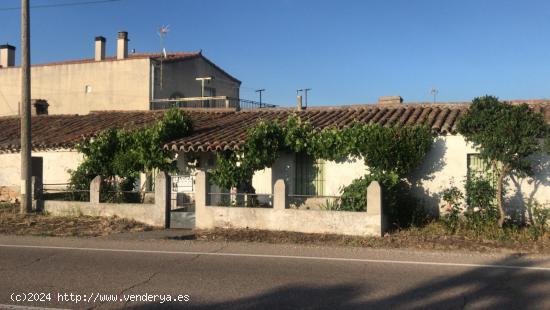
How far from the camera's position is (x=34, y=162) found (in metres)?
16.9

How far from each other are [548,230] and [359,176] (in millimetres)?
4784

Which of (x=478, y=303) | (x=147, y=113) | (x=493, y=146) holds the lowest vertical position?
(x=478, y=303)

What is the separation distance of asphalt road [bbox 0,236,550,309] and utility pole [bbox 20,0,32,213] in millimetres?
4469

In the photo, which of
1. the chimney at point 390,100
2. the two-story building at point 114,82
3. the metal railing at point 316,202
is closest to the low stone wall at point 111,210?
the metal railing at point 316,202

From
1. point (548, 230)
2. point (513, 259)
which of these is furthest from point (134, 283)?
point (548, 230)

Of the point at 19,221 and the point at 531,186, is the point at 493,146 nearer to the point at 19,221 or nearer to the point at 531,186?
the point at 531,186

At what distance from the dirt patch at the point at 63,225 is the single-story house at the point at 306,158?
278 cm

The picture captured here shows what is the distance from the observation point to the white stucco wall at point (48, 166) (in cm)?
1898

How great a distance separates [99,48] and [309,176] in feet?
63.8

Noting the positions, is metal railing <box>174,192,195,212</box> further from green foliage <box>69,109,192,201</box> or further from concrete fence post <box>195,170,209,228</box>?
concrete fence post <box>195,170,209,228</box>

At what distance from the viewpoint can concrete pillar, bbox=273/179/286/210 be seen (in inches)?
511

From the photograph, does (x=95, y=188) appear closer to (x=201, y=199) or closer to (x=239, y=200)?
(x=201, y=199)

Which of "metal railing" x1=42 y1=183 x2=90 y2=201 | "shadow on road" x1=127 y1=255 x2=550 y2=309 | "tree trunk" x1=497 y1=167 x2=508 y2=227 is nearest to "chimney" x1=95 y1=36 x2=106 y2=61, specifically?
"metal railing" x1=42 y1=183 x2=90 y2=201

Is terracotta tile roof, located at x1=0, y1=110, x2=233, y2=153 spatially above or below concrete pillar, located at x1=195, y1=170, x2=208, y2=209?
above
